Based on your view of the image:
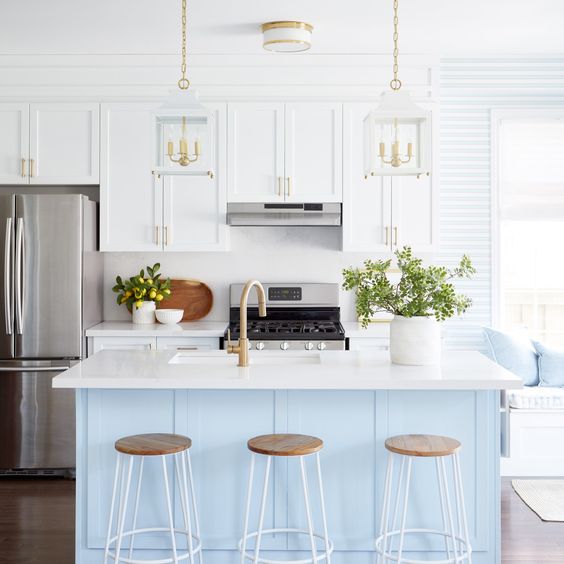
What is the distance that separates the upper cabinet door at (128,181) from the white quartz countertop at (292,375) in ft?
5.73

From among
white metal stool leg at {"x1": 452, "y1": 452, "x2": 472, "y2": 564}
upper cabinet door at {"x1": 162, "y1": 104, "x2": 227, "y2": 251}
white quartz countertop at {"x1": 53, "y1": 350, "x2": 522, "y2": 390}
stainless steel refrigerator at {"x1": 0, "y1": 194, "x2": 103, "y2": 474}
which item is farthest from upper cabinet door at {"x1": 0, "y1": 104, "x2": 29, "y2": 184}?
white metal stool leg at {"x1": 452, "y1": 452, "x2": 472, "y2": 564}

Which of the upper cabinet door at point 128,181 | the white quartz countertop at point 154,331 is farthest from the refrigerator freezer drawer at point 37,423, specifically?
the upper cabinet door at point 128,181

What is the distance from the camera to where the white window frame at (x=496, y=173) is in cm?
536

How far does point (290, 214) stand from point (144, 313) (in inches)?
47.8

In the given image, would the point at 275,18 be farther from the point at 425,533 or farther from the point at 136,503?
the point at 425,533

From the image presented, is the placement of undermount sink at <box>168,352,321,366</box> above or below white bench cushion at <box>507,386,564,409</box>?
above

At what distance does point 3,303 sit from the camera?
4.77 metres

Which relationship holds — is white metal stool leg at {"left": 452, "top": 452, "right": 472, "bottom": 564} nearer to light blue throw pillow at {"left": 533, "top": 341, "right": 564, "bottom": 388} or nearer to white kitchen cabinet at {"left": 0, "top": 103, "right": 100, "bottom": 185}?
light blue throw pillow at {"left": 533, "top": 341, "right": 564, "bottom": 388}

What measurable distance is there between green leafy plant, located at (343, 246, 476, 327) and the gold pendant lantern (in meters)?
0.79

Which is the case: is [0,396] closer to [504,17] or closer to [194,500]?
[194,500]

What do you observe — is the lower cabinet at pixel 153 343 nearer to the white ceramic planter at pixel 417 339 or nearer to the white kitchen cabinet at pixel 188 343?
the white kitchen cabinet at pixel 188 343

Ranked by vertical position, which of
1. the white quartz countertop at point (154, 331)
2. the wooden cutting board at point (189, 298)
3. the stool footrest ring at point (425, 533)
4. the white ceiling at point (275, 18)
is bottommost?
the stool footrest ring at point (425, 533)

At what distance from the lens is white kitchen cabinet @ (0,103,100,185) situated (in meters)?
5.09

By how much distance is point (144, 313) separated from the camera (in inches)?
208
